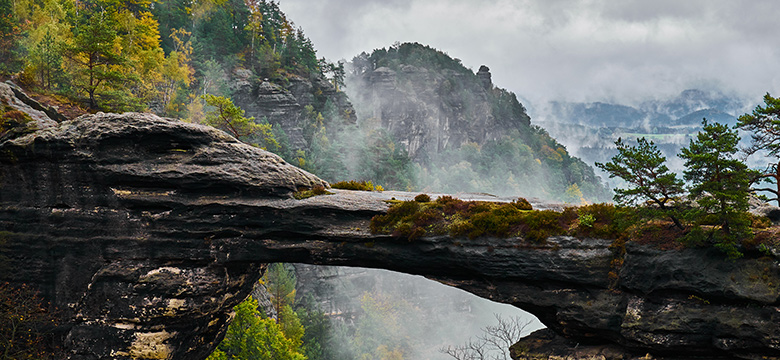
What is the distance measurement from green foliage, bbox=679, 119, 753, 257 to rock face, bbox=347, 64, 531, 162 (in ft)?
314

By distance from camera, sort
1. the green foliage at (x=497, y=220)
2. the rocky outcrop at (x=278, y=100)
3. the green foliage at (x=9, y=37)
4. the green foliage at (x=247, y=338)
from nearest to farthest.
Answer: the green foliage at (x=497, y=220) → the green foliage at (x=247, y=338) → the green foliage at (x=9, y=37) → the rocky outcrop at (x=278, y=100)

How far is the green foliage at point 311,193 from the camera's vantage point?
1429 centimetres

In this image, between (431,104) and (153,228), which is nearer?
(153,228)

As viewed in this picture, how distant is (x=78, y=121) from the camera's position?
14070 mm

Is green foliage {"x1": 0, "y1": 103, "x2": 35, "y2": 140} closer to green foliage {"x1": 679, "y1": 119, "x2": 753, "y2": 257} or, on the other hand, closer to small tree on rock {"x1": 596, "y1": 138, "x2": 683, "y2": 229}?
small tree on rock {"x1": 596, "y1": 138, "x2": 683, "y2": 229}

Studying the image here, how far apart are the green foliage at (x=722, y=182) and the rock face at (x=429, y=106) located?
95.6 m

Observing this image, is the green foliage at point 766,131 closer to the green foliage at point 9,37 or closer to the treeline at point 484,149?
the green foliage at point 9,37

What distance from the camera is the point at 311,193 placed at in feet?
47.7

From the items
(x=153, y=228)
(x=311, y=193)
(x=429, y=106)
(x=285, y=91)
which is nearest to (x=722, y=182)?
(x=311, y=193)

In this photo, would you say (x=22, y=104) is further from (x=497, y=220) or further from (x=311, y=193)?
(x=497, y=220)

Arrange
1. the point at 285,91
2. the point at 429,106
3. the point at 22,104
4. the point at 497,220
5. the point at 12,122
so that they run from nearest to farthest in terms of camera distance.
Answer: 1. the point at 497,220
2. the point at 12,122
3. the point at 22,104
4. the point at 285,91
5. the point at 429,106

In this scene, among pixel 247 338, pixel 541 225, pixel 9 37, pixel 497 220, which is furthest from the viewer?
pixel 9 37

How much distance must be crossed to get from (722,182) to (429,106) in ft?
353

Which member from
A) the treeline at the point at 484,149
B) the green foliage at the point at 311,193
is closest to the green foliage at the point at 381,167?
the treeline at the point at 484,149
